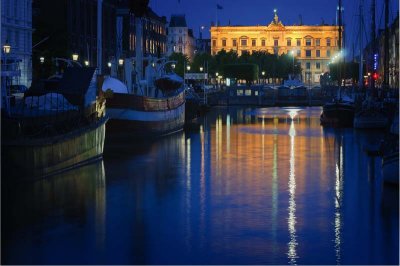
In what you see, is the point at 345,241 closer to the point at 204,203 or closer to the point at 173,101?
the point at 204,203

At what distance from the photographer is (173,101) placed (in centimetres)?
5944

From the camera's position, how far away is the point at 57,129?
1241 inches

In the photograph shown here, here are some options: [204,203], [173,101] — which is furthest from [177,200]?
[173,101]

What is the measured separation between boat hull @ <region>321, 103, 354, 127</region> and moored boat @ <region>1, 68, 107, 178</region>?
28.8m

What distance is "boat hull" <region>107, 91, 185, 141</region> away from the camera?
4884 cm

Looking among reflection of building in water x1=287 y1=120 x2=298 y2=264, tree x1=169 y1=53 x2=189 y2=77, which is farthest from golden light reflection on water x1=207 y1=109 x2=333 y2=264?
tree x1=169 y1=53 x2=189 y2=77

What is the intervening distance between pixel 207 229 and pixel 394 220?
5128mm

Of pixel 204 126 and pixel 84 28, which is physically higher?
pixel 84 28

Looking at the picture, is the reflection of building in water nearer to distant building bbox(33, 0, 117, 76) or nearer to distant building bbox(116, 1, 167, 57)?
distant building bbox(33, 0, 117, 76)

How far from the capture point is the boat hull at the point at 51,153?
26.8 meters

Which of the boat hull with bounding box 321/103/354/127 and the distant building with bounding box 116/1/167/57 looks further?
the distant building with bounding box 116/1/167/57

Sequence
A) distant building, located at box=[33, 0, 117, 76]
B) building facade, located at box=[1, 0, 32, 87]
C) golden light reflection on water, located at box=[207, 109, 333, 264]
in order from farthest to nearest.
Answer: distant building, located at box=[33, 0, 117, 76], building facade, located at box=[1, 0, 32, 87], golden light reflection on water, located at box=[207, 109, 333, 264]

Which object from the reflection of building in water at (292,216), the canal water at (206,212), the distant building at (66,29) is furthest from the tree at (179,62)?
the reflection of building in water at (292,216)

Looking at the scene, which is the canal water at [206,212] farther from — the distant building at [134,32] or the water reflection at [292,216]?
the distant building at [134,32]
